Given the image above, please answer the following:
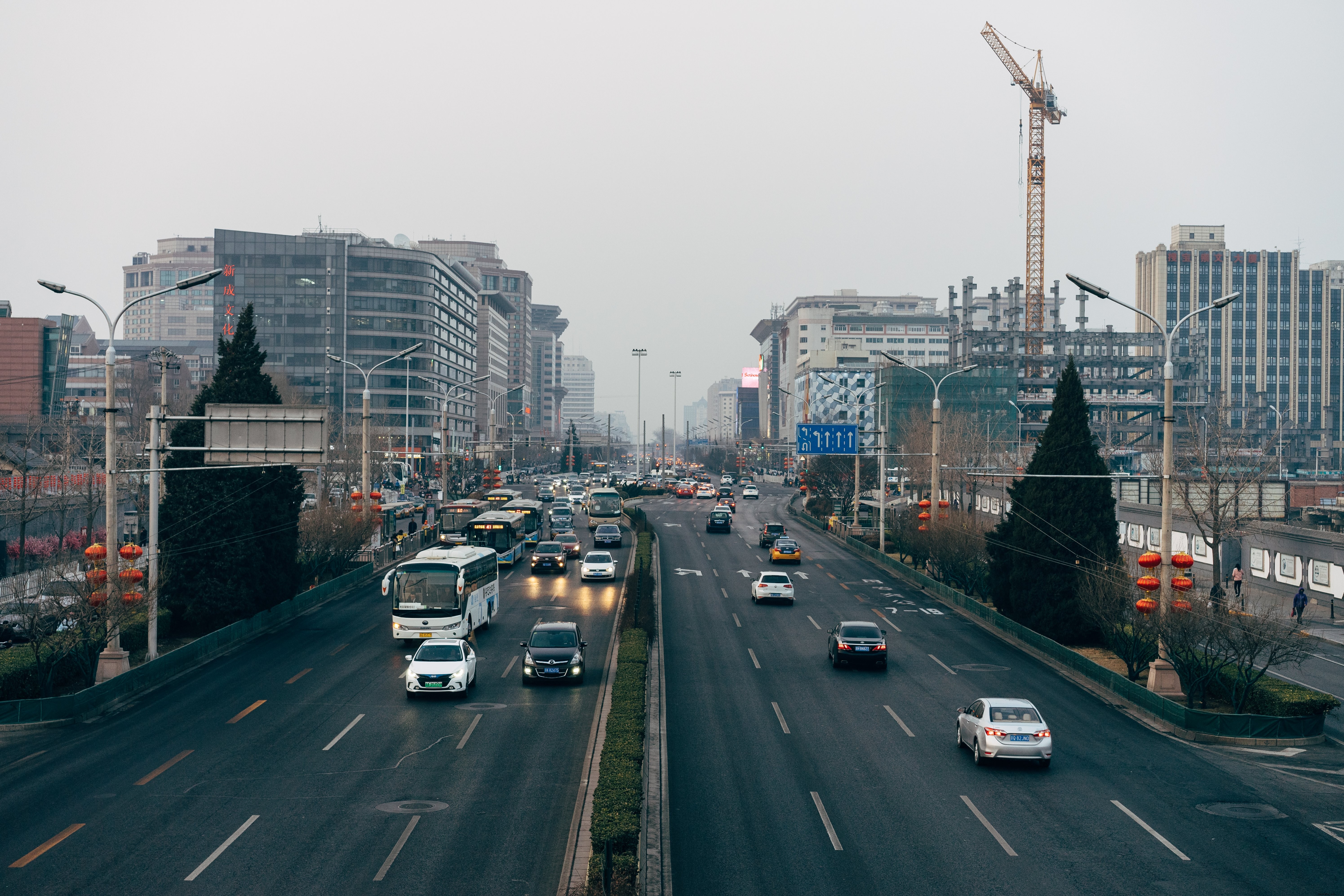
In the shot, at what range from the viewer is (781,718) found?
26812 mm

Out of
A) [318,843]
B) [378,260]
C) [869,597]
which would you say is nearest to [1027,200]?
[378,260]

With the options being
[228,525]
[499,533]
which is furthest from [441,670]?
[499,533]

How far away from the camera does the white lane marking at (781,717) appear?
25.6 m

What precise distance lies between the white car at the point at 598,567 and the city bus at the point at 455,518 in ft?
32.7

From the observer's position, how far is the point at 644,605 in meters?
40.8

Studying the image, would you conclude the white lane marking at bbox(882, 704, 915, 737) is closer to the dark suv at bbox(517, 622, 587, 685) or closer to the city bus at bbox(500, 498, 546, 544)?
the dark suv at bbox(517, 622, 587, 685)

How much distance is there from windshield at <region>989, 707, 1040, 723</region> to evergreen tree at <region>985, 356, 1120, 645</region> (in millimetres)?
13772

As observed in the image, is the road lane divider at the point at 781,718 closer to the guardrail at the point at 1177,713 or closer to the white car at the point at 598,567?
the guardrail at the point at 1177,713

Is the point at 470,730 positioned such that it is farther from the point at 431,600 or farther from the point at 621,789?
the point at 431,600

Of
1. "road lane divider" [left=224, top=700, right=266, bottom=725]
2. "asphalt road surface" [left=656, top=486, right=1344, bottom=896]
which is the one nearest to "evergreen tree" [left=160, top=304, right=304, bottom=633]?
"road lane divider" [left=224, top=700, right=266, bottom=725]

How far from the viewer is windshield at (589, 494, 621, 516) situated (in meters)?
81.4

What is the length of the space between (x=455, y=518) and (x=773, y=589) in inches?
1054

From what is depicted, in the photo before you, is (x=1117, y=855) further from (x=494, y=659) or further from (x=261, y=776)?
(x=494, y=659)

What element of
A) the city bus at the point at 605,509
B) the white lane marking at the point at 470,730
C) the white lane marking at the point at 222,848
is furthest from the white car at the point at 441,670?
the city bus at the point at 605,509
